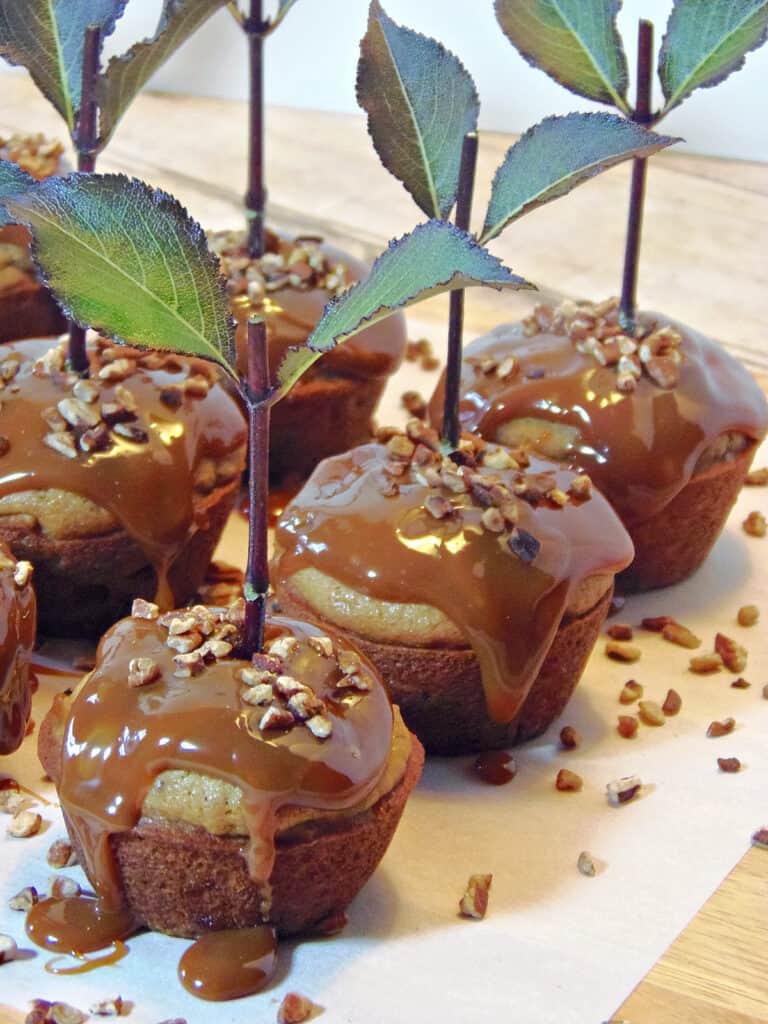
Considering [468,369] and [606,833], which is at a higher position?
[468,369]

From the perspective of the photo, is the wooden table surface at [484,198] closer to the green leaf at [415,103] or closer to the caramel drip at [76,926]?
the green leaf at [415,103]

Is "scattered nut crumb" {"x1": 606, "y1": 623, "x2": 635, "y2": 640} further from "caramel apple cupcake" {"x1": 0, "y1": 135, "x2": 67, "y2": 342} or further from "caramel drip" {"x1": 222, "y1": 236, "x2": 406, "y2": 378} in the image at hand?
"caramel apple cupcake" {"x1": 0, "y1": 135, "x2": 67, "y2": 342}

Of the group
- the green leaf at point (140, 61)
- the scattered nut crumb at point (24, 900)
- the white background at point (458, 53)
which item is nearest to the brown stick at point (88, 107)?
the green leaf at point (140, 61)

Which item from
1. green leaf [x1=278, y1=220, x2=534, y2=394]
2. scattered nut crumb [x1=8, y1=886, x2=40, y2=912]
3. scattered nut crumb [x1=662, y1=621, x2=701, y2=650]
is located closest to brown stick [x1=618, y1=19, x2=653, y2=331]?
scattered nut crumb [x1=662, y1=621, x2=701, y2=650]

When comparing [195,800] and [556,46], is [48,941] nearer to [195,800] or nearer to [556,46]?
[195,800]

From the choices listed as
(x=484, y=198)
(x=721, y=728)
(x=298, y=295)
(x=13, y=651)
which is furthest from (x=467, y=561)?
(x=484, y=198)

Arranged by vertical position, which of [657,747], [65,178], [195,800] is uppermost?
[65,178]

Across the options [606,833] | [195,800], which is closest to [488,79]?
[606,833]
